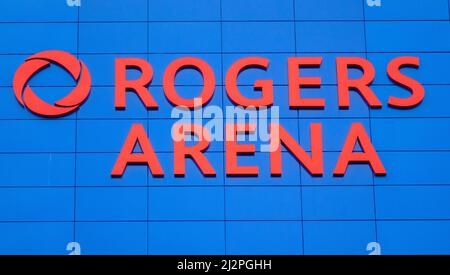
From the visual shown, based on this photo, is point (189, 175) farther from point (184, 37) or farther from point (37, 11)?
point (37, 11)

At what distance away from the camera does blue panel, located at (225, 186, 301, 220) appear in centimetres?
969

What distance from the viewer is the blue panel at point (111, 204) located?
9687mm

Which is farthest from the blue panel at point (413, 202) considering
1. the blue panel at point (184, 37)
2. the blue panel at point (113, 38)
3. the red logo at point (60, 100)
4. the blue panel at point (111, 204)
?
the red logo at point (60, 100)

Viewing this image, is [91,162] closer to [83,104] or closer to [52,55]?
[83,104]

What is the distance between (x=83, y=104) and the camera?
32.6 ft

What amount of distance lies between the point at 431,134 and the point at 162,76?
339 centimetres

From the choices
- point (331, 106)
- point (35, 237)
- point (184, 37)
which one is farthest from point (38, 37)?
point (331, 106)

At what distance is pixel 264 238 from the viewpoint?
31.6 feet

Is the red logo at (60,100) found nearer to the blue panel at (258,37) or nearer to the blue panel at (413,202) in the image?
the blue panel at (258,37)

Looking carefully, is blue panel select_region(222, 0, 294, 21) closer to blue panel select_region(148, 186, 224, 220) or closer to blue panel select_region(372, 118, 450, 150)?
blue panel select_region(372, 118, 450, 150)

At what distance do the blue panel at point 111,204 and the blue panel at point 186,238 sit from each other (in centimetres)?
27

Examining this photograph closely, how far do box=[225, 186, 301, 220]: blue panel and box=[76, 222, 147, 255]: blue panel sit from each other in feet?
3.59
